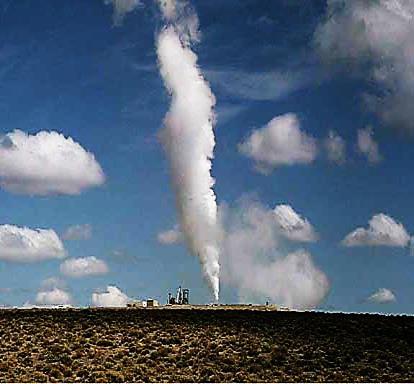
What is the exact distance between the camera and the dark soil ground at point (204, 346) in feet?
122

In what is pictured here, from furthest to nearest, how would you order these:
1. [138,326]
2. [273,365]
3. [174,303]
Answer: [174,303], [138,326], [273,365]

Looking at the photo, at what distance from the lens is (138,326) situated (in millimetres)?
45406

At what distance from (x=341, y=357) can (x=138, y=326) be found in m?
12.4

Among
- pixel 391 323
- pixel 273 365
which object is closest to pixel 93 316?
pixel 273 365

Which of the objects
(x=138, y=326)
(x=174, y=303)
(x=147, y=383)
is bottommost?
(x=147, y=383)

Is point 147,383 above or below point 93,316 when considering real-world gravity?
below

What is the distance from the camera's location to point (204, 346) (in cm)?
4128

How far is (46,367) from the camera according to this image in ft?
126

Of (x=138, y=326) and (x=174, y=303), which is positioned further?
(x=174, y=303)

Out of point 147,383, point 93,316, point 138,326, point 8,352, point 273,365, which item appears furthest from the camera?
point 93,316

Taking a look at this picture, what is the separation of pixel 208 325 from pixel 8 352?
11.5 m

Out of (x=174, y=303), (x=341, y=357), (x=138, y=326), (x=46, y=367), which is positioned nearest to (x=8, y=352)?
(x=46, y=367)

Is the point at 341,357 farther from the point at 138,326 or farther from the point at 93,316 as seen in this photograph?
the point at 93,316

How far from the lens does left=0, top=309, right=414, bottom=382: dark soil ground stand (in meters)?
37.3
